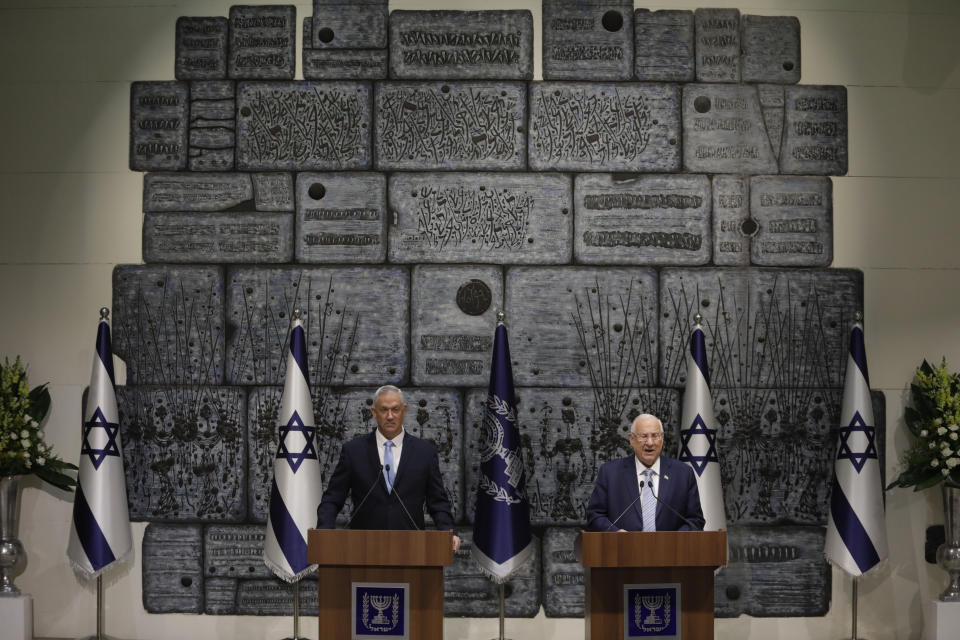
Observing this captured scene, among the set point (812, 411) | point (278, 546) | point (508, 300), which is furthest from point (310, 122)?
point (812, 411)

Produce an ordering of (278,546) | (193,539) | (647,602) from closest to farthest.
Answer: (647,602) → (278,546) → (193,539)

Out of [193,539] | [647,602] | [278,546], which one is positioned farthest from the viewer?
[193,539]

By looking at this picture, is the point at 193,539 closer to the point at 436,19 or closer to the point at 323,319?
the point at 323,319

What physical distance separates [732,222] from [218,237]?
3.21 metres

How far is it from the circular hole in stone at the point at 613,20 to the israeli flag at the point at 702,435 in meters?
1.97

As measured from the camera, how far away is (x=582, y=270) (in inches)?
241

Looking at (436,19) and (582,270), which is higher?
(436,19)

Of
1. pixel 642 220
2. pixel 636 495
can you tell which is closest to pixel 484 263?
pixel 642 220

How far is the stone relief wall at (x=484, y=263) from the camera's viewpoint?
6.04 meters

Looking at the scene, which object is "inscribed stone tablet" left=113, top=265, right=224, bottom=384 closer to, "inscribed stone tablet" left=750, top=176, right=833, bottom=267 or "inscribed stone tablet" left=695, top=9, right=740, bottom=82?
"inscribed stone tablet" left=695, top=9, right=740, bottom=82

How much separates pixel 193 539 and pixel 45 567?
954mm

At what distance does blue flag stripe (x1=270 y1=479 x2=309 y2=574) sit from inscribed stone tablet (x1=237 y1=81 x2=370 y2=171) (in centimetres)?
211

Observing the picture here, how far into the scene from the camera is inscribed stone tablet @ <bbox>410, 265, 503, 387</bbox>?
610cm

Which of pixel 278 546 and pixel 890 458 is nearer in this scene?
pixel 278 546
